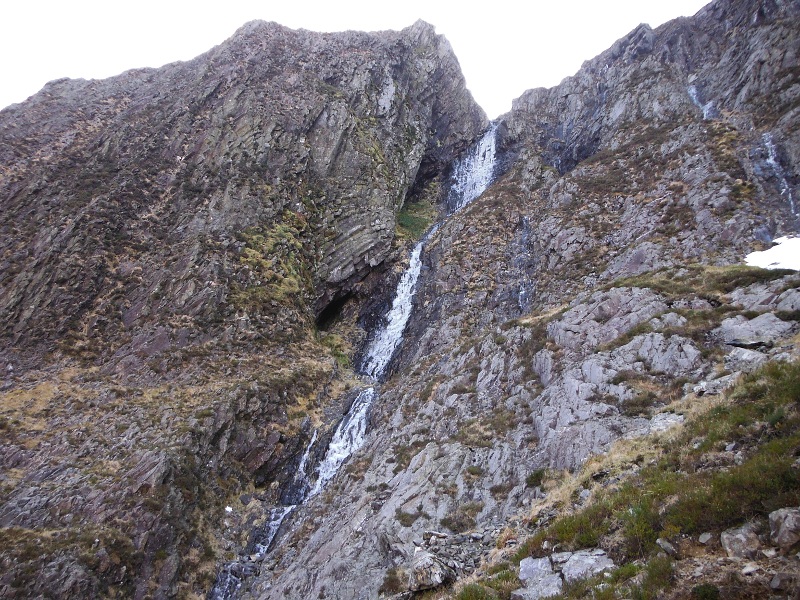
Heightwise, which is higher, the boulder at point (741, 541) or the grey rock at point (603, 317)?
the boulder at point (741, 541)

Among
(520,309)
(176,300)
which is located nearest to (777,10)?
(520,309)

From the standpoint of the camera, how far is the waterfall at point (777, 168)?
3133 cm

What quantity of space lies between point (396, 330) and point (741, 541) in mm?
38724

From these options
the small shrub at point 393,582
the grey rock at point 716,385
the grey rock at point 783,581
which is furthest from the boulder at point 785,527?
the small shrub at point 393,582

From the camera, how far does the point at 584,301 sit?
26156 millimetres

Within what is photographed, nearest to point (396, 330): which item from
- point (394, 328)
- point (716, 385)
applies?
point (394, 328)

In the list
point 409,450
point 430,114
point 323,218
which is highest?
point 430,114

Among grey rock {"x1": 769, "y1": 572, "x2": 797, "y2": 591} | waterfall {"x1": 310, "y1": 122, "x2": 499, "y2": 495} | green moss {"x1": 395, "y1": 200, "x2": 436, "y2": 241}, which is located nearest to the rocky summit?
grey rock {"x1": 769, "y1": 572, "x2": 797, "y2": 591}

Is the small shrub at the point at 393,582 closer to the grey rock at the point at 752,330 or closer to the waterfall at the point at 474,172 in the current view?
the grey rock at the point at 752,330

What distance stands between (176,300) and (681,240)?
41.8 metres

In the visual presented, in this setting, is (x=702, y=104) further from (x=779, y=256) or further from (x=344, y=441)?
(x=344, y=441)

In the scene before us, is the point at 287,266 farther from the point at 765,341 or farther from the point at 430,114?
the point at 430,114

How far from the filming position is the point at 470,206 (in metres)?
57.0

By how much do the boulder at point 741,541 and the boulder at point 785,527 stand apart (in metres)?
0.28
